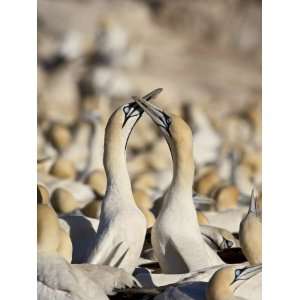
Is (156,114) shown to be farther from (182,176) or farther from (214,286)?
(214,286)

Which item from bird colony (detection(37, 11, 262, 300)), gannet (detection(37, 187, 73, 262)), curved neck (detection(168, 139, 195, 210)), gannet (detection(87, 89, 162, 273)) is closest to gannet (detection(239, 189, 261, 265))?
bird colony (detection(37, 11, 262, 300))

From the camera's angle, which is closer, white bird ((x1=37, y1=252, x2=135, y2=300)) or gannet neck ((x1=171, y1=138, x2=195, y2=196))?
white bird ((x1=37, y1=252, x2=135, y2=300))

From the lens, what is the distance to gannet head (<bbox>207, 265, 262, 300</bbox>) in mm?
2910

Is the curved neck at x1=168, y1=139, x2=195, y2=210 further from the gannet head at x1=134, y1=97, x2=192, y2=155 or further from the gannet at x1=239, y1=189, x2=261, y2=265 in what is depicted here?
the gannet at x1=239, y1=189, x2=261, y2=265

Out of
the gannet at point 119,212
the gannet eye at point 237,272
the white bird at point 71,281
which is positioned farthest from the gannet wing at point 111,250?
the gannet eye at point 237,272

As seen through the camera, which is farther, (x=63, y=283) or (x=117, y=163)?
(x=117, y=163)

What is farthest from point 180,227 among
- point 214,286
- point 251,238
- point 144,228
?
point 214,286

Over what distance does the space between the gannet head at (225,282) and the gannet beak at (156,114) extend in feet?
1.71

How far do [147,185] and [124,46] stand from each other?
13.0ft

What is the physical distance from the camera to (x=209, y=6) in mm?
10898

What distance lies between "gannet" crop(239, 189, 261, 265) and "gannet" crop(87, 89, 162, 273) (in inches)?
11.7

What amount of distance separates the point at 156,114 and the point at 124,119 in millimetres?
103

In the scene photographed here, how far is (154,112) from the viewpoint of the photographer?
10.9ft

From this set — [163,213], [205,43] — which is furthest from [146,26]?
[163,213]
